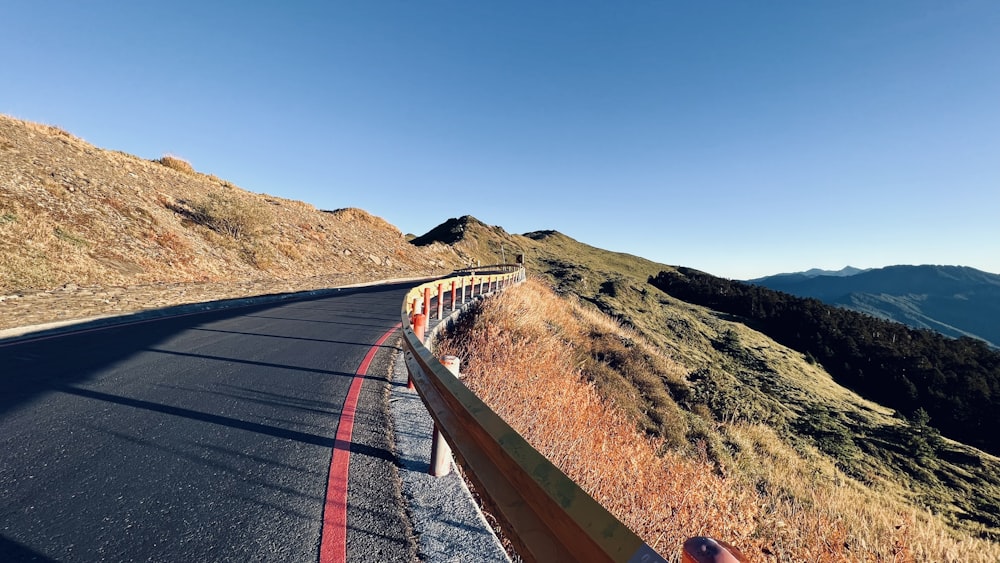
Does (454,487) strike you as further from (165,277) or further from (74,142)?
(74,142)

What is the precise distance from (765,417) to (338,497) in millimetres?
15431

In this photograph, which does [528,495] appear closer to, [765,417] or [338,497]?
[338,497]

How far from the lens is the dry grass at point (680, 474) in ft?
12.5

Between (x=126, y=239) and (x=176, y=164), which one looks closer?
(x=126, y=239)

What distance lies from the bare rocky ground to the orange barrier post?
11.5 m

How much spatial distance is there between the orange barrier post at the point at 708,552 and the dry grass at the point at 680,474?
9.22 feet

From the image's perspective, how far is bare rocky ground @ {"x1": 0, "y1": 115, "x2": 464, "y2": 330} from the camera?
11.5m

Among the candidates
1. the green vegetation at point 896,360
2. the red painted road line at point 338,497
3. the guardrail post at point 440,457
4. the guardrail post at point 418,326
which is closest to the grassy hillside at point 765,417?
the guardrail post at point 418,326

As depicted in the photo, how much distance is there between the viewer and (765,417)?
45.6 feet

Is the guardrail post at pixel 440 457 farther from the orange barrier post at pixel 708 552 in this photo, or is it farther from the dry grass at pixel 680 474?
the orange barrier post at pixel 708 552

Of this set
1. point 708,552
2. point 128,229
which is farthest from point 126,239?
point 708,552

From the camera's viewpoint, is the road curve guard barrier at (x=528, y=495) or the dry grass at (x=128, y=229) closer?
the road curve guard barrier at (x=528, y=495)

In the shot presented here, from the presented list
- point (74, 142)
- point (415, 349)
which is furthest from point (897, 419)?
point (74, 142)

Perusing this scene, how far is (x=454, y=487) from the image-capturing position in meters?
2.85
